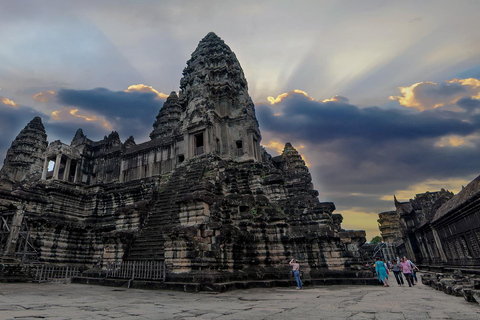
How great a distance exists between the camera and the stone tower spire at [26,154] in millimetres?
42013

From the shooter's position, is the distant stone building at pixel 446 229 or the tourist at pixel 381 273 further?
the distant stone building at pixel 446 229

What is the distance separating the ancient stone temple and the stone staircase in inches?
2.8

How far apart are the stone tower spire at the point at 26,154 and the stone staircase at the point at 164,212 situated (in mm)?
34372

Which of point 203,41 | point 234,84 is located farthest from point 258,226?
point 203,41

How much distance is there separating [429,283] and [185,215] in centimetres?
1218

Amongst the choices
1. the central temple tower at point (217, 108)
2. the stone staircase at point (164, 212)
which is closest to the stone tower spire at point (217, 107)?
the central temple tower at point (217, 108)

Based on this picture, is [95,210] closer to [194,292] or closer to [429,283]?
[194,292]

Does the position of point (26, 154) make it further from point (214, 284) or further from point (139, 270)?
point (214, 284)

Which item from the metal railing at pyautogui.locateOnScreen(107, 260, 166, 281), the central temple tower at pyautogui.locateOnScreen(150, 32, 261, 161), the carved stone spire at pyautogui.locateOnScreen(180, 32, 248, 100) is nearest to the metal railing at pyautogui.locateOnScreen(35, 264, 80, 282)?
the metal railing at pyautogui.locateOnScreen(107, 260, 166, 281)

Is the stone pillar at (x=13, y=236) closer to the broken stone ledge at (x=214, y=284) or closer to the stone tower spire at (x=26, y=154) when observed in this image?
the broken stone ledge at (x=214, y=284)

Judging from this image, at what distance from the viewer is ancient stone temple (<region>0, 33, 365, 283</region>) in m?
13.3

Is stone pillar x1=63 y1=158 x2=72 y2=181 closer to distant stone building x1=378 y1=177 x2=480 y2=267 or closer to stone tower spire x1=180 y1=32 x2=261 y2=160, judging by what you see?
stone tower spire x1=180 y1=32 x2=261 y2=160

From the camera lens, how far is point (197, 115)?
2047 cm

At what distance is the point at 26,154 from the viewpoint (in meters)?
43.3
